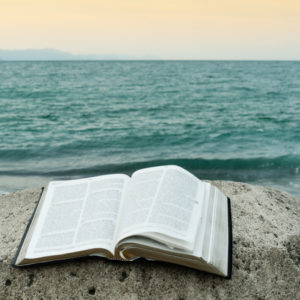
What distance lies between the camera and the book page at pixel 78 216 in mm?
1438

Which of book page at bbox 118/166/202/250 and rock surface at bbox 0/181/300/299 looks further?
rock surface at bbox 0/181/300/299

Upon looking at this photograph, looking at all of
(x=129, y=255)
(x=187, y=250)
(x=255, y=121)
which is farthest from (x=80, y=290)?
(x=255, y=121)

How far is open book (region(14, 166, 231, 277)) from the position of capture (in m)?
1.33

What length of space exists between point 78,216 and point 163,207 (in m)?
0.45

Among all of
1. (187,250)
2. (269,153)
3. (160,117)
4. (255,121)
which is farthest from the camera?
(160,117)

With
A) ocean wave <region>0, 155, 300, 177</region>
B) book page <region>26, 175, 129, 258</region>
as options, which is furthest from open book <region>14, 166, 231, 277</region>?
ocean wave <region>0, 155, 300, 177</region>

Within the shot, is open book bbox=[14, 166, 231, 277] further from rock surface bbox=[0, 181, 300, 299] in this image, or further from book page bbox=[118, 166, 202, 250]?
rock surface bbox=[0, 181, 300, 299]

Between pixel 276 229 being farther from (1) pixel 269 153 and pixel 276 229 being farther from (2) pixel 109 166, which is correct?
(1) pixel 269 153

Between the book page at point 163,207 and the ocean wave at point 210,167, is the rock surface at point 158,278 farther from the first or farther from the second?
the ocean wave at point 210,167

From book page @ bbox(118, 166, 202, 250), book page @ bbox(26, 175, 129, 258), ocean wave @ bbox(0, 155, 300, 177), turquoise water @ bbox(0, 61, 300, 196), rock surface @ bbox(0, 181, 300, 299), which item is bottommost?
turquoise water @ bbox(0, 61, 300, 196)

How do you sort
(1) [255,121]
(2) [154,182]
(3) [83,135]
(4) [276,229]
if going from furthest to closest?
(1) [255,121] < (3) [83,135] < (4) [276,229] < (2) [154,182]

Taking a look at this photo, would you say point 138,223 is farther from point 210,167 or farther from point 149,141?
point 149,141

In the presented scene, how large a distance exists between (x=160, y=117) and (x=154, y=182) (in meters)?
7.80

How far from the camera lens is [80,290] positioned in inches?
59.3
